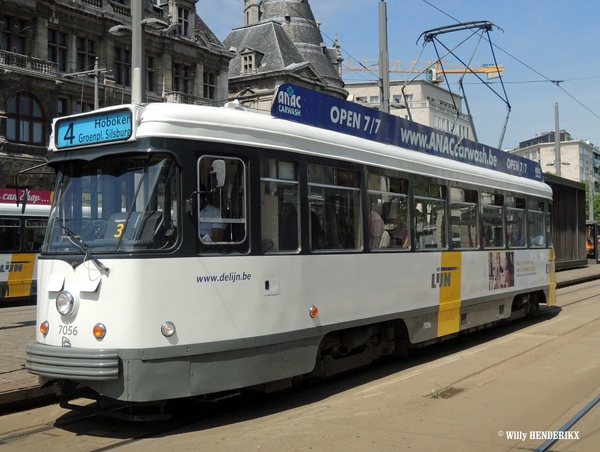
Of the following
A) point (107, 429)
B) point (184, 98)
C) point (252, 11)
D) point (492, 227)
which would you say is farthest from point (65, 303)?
point (252, 11)

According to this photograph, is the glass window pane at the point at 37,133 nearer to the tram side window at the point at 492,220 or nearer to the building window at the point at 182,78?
the building window at the point at 182,78

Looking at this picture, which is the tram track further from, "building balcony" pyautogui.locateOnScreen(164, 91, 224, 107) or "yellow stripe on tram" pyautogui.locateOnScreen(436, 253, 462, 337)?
"building balcony" pyautogui.locateOnScreen(164, 91, 224, 107)

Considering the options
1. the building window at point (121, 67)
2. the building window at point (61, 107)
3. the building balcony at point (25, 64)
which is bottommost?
the building window at point (61, 107)

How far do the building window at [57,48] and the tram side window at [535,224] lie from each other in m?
29.6

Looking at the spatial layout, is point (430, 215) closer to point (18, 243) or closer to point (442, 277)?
point (442, 277)

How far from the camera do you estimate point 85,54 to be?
3919cm

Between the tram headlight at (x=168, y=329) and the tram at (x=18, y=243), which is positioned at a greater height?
the tram at (x=18, y=243)

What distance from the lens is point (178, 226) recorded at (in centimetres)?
646

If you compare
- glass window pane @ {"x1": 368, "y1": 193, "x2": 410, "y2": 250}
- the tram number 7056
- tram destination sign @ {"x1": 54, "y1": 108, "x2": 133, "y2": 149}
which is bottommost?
the tram number 7056

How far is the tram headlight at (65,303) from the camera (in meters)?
6.41

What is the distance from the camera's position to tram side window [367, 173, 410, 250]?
879 cm

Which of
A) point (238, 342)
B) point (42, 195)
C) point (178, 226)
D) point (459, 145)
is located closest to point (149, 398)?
point (238, 342)

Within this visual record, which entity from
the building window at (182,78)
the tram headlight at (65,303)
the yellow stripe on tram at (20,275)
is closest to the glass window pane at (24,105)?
the building window at (182,78)

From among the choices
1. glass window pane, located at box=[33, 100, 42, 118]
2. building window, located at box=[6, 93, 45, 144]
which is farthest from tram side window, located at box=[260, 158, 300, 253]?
glass window pane, located at box=[33, 100, 42, 118]
